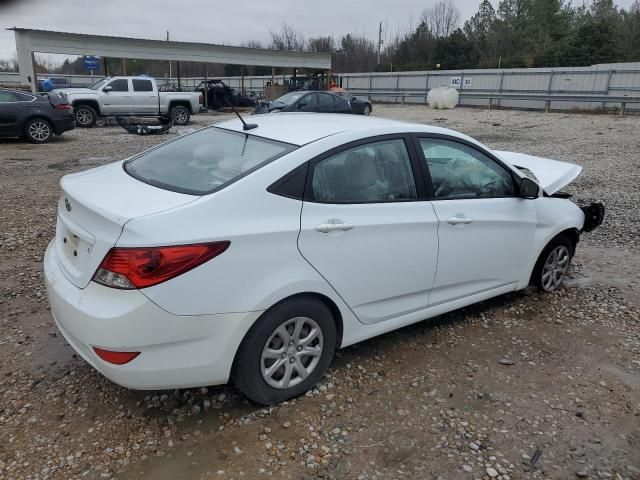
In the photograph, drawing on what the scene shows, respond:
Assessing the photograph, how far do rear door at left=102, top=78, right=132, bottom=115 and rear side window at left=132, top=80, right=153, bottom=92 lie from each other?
0.25 m

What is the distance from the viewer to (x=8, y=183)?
29.2 feet

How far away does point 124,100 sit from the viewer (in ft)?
62.5

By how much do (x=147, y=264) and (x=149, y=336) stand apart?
0.34 meters

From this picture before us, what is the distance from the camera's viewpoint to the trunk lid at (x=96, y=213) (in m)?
2.50

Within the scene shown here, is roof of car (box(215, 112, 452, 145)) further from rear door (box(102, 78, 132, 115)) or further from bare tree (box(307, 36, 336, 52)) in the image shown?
bare tree (box(307, 36, 336, 52))

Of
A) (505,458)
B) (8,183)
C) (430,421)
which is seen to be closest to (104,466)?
(430,421)

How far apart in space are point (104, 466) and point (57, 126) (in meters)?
13.9

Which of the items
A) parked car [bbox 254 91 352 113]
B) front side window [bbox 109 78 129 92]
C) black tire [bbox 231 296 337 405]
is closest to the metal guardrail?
parked car [bbox 254 91 352 113]

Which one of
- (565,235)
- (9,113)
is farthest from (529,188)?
(9,113)

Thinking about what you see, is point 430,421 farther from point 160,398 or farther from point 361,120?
point 361,120

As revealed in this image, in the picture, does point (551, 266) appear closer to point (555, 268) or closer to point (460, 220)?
point (555, 268)

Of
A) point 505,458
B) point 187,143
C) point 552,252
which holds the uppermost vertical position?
point 187,143

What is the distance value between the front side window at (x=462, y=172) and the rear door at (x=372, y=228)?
0.19m

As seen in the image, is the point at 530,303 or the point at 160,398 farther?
the point at 530,303
